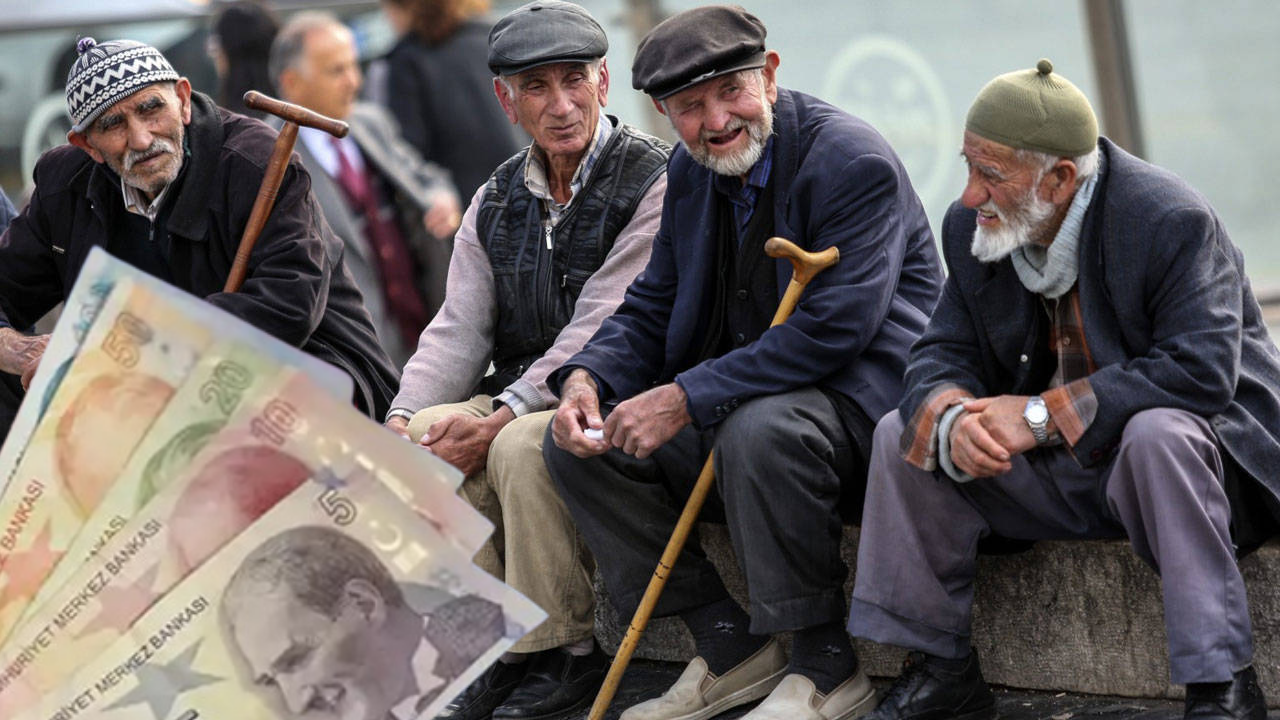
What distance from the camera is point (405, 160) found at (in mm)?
7242

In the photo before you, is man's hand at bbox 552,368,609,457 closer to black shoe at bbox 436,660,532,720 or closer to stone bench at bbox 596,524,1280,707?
black shoe at bbox 436,660,532,720

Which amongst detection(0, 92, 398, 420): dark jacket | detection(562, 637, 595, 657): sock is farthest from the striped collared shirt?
detection(562, 637, 595, 657): sock

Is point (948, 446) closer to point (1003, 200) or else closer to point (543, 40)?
point (1003, 200)

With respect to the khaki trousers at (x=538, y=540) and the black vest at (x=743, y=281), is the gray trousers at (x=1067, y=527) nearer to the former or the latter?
the black vest at (x=743, y=281)

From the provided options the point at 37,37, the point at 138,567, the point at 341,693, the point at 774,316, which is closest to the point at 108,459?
the point at 138,567

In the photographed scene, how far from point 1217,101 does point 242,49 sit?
172 inches

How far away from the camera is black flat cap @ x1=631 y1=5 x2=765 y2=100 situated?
14.0ft

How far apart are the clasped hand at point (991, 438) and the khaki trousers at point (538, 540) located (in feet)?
3.62

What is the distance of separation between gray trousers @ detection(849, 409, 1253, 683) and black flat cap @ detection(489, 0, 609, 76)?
1429mm

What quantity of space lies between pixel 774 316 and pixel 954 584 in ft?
2.62

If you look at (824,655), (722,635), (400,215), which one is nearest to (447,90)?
(400,215)

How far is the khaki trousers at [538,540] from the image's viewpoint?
4.45 meters

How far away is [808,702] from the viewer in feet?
13.4

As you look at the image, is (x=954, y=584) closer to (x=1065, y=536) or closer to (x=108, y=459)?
(x=1065, y=536)
